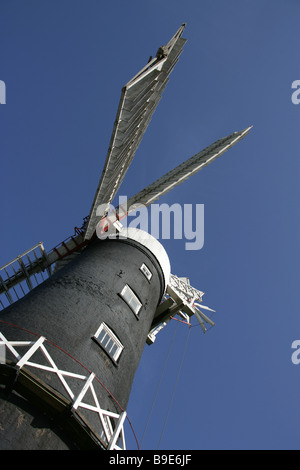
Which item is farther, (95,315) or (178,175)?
(178,175)

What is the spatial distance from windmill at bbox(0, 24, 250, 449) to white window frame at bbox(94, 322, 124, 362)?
4cm

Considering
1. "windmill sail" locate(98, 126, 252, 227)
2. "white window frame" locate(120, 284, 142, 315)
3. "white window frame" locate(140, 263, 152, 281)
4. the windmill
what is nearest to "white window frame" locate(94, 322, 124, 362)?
the windmill

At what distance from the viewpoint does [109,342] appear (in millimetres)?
13344

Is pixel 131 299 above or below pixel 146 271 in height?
below

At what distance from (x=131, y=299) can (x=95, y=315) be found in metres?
3.10

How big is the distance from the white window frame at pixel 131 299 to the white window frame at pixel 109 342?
210 cm

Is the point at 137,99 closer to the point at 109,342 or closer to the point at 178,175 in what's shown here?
the point at 109,342

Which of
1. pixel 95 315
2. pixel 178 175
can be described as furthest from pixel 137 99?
pixel 178 175

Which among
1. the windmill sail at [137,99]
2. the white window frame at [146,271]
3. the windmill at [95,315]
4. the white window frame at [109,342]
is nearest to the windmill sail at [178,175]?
the windmill at [95,315]

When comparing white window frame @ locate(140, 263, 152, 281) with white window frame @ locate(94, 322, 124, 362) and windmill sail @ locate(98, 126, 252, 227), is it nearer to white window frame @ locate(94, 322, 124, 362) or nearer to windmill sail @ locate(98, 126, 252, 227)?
windmill sail @ locate(98, 126, 252, 227)

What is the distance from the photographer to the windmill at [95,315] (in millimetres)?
8617
